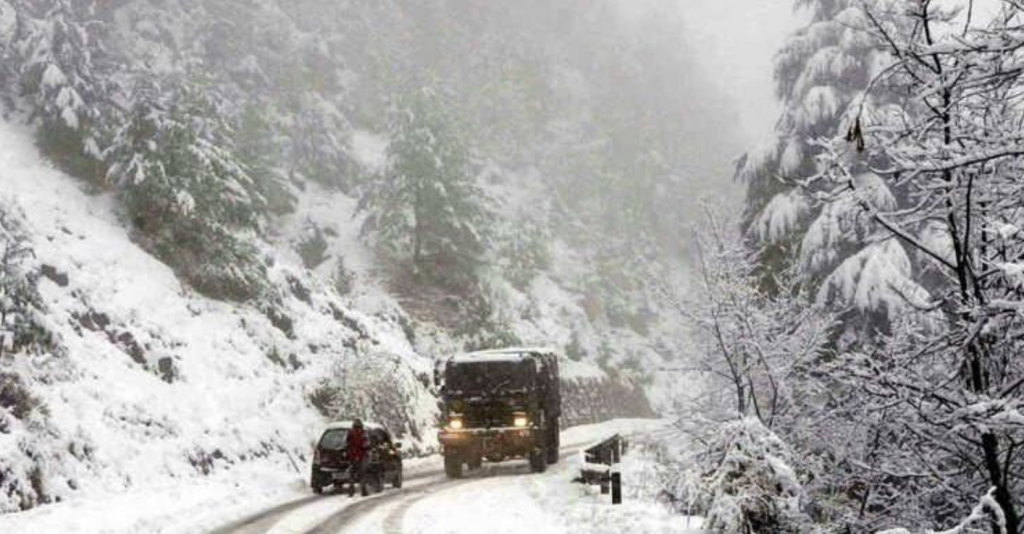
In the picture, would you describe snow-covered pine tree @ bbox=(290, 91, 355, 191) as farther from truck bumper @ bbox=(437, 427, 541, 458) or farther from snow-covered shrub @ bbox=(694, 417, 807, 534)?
snow-covered shrub @ bbox=(694, 417, 807, 534)

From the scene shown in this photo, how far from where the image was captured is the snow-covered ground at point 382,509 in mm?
14258

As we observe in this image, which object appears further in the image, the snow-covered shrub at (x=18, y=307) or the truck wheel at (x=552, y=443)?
the truck wheel at (x=552, y=443)

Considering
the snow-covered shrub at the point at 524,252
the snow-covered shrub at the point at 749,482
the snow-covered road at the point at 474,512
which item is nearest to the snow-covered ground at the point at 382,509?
the snow-covered road at the point at 474,512

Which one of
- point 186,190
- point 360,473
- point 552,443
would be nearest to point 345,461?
point 360,473

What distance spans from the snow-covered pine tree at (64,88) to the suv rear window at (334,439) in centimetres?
1448

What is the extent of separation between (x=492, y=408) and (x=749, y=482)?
12304mm

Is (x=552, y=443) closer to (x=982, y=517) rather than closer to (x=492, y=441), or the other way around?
(x=492, y=441)

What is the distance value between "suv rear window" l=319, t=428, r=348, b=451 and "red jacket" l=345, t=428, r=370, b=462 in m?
0.95

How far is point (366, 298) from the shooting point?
1575 inches


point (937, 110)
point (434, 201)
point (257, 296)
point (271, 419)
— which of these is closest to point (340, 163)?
point (434, 201)

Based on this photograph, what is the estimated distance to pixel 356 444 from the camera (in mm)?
19188

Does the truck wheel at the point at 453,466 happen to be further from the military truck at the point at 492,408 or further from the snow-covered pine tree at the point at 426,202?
the snow-covered pine tree at the point at 426,202

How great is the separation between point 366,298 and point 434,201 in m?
6.67

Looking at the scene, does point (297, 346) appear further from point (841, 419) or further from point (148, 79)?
point (841, 419)
